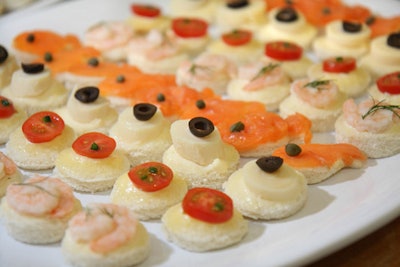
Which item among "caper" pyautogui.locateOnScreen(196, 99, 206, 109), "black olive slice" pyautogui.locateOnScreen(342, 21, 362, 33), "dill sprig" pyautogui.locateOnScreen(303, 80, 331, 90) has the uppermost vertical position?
"dill sprig" pyautogui.locateOnScreen(303, 80, 331, 90)

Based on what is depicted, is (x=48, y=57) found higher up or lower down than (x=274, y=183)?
lower down

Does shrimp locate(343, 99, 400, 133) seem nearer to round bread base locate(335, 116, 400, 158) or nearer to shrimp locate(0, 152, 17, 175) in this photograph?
round bread base locate(335, 116, 400, 158)

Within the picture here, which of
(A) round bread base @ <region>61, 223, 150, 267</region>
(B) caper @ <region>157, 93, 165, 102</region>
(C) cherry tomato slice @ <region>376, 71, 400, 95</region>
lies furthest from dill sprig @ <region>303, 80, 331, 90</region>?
(A) round bread base @ <region>61, 223, 150, 267</region>

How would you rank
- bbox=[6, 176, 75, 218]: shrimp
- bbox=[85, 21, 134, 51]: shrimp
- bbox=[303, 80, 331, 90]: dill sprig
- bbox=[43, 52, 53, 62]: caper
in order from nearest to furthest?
bbox=[6, 176, 75, 218]: shrimp → bbox=[303, 80, 331, 90]: dill sprig → bbox=[43, 52, 53, 62]: caper → bbox=[85, 21, 134, 51]: shrimp

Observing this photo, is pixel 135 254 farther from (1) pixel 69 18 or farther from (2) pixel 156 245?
(1) pixel 69 18

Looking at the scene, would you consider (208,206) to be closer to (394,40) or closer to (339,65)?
(339,65)

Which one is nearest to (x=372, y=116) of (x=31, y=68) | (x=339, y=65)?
(x=339, y=65)

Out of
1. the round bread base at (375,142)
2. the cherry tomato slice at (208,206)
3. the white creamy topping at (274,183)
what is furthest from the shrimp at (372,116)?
the cherry tomato slice at (208,206)

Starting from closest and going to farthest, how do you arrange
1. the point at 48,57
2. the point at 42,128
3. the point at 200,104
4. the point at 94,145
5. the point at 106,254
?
the point at 106,254 < the point at 94,145 < the point at 42,128 < the point at 200,104 < the point at 48,57
